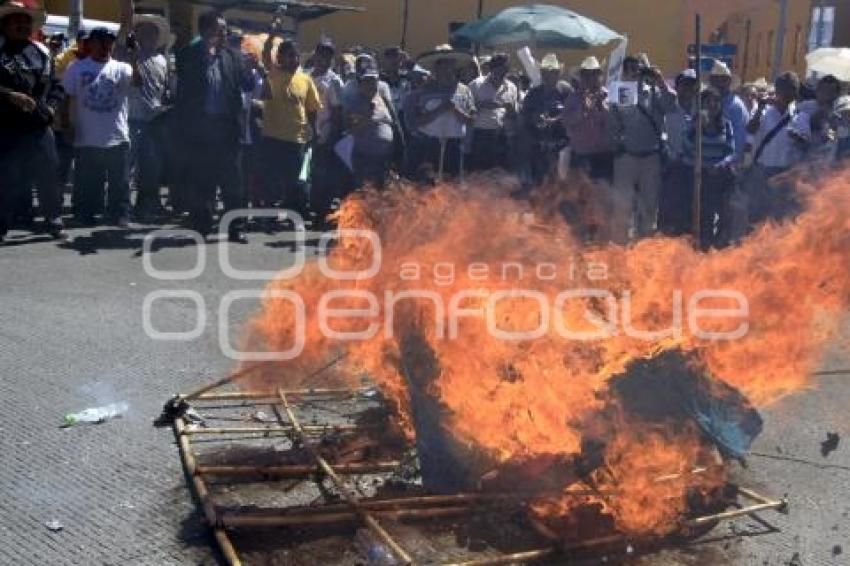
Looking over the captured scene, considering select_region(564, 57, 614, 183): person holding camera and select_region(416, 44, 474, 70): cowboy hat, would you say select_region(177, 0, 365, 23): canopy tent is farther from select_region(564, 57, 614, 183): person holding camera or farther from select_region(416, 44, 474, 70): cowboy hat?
select_region(564, 57, 614, 183): person holding camera

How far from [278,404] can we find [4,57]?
522 cm

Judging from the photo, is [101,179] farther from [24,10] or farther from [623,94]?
[623,94]

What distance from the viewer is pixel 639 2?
92.9ft

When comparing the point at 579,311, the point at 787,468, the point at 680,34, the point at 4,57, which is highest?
the point at 680,34

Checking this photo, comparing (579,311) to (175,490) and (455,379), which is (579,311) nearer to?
(455,379)

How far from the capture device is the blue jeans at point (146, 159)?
36.2ft

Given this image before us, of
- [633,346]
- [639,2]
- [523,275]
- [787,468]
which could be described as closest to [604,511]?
[633,346]

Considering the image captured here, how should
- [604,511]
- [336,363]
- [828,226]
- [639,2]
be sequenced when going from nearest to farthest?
[604,511], [828,226], [336,363], [639,2]

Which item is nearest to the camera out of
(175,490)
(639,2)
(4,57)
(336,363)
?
(175,490)

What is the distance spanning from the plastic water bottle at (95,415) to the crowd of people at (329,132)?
4672mm

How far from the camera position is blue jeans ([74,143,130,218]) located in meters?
10.2

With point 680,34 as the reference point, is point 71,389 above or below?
below

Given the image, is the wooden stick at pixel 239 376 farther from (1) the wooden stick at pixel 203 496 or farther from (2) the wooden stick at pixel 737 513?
(2) the wooden stick at pixel 737 513

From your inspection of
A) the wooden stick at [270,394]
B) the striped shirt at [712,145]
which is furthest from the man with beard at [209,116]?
the wooden stick at [270,394]
